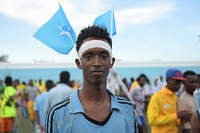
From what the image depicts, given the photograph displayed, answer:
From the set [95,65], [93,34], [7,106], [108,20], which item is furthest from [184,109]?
[7,106]

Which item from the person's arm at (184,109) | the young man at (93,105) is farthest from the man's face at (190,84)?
the young man at (93,105)

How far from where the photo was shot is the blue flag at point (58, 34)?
3164mm

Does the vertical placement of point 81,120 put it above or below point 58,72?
below

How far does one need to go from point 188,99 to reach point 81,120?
302 centimetres

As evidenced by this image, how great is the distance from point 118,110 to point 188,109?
274 centimetres

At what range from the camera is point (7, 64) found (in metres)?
20.9

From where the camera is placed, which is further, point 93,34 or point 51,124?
point 93,34

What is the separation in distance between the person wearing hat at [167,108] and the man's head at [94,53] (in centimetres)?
263

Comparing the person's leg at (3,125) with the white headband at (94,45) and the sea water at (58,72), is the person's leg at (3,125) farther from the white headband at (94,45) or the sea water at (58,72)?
the sea water at (58,72)

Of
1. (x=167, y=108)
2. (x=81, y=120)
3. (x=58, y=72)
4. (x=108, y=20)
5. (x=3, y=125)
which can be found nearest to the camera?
(x=81, y=120)

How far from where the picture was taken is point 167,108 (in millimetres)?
5195

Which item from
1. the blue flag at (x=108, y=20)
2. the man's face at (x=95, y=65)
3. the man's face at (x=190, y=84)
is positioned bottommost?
the man's face at (x=190, y=84)

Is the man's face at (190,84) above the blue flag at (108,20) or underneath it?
underneath

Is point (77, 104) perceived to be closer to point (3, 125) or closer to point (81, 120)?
point (81, 120)
